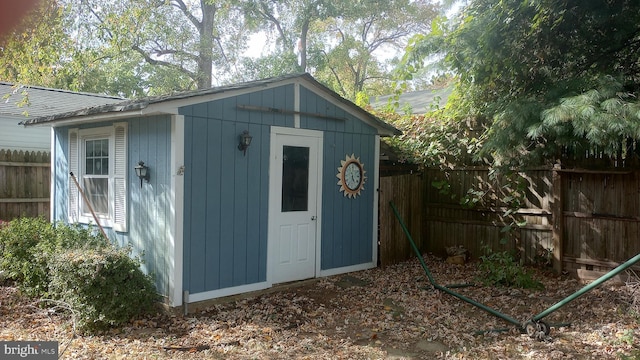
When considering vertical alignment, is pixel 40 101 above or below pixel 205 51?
below

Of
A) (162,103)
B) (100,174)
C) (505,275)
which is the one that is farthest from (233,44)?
(505,275)

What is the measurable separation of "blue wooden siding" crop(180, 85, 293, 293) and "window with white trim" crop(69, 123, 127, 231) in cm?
122

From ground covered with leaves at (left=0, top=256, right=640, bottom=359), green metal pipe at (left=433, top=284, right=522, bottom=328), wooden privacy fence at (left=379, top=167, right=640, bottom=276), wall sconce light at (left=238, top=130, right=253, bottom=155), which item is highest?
wall sconce light at (left=238, top=130, right=253, bottom=155)

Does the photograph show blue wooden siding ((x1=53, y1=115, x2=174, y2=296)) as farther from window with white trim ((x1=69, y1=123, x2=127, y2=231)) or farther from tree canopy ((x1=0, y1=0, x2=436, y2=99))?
tree canopy ((x1=0, y1=0, x2=436, y2=99))

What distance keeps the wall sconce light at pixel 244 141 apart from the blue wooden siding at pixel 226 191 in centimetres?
7

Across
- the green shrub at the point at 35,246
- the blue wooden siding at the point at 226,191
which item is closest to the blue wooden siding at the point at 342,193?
the blue wooden siding at the point at 226,191

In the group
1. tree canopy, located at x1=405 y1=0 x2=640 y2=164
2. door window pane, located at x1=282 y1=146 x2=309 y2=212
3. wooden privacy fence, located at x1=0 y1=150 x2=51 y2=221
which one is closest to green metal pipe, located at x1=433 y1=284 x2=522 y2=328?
tree canopy, located at x1=405 y1=0 x2=640 y2=164

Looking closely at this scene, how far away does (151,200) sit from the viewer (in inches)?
242

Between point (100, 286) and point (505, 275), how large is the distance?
17.1 ft

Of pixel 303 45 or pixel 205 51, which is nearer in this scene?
pixel 205 51

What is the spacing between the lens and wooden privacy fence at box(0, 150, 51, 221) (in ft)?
34.3

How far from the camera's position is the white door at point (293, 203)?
22.6 feet

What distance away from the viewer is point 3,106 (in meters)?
12.0

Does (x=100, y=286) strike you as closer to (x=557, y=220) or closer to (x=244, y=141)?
(x=244, y=141)
